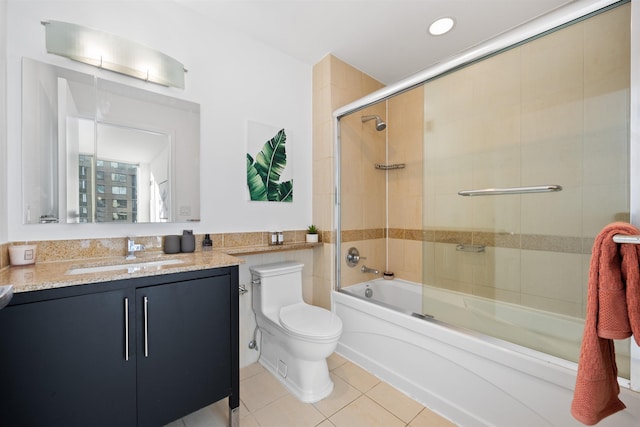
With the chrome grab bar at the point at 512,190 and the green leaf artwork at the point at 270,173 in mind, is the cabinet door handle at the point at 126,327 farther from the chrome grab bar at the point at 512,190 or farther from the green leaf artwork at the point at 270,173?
the chrome grab bar at the point at 512,190

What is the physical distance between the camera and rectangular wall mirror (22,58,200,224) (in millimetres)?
1251

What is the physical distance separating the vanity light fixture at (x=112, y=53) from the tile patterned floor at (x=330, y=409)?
78.8 inches

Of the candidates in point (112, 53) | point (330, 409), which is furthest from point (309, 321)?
point (112, 53)

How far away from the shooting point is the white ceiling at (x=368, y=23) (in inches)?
65.5

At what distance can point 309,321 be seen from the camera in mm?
1664

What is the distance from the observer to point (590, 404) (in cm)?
73

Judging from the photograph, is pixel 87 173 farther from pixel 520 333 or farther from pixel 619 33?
pixel 619 33

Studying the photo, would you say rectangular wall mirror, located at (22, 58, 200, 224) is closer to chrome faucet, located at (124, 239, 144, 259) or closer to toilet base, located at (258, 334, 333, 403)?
chrome faucet, located at (124, 239, 144, 259)

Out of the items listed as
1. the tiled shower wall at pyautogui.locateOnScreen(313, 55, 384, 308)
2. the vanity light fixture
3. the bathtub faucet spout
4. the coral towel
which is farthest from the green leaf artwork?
the coral towel

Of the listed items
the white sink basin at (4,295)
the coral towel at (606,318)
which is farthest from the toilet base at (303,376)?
the white sink basin at (4,295)

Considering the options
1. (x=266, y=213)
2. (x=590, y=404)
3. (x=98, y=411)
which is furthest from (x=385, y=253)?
(x=98, y=411)

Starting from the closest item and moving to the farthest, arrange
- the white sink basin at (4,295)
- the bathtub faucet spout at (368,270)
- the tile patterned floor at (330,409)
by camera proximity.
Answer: the white sink basin at (4,295) < the tile patterned floor at (330,409) < the bathtub faucet spout at (368,270)

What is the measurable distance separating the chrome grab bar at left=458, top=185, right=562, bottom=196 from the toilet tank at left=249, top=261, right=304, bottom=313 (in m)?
1.35

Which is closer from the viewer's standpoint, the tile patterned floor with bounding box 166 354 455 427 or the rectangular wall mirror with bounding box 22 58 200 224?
the rectangular wall mirror with bounding box 22 58 200 224
